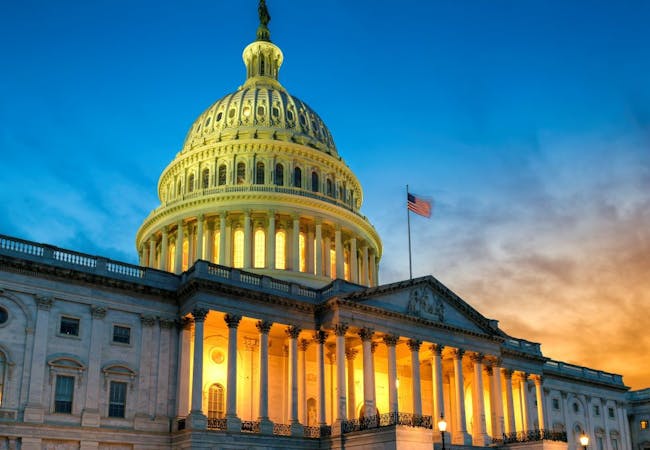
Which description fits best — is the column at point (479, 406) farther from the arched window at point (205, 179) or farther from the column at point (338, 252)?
the arched window at point (205, 179)

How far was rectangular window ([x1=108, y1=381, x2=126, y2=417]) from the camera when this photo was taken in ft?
148

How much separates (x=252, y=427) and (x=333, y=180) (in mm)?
36247

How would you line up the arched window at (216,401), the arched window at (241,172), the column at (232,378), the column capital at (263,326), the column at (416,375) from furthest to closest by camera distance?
the arched window at (241,172), the column at (416,375), the arched window at (216,401), the column capital at (263,326), the column at (232,378)

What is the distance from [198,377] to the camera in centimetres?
4550

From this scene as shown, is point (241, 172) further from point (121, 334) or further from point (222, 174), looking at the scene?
point (121, 334)

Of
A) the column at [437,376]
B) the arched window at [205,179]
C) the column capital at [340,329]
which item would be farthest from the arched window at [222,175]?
the column at [437,376]

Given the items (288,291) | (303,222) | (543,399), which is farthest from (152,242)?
(543,399)

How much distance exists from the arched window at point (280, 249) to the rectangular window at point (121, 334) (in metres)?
22.9

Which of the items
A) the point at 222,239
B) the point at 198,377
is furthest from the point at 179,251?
the point at 198,377

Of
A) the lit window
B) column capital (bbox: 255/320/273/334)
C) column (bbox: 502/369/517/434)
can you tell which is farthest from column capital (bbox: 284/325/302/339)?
column (bbox: 502/369/517/434)

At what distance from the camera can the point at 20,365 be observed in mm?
42375

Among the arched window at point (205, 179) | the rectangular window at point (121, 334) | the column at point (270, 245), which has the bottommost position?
the rectangular window at point (121, 334)

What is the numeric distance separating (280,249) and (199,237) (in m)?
7.62

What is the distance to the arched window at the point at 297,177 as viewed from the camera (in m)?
74.5
